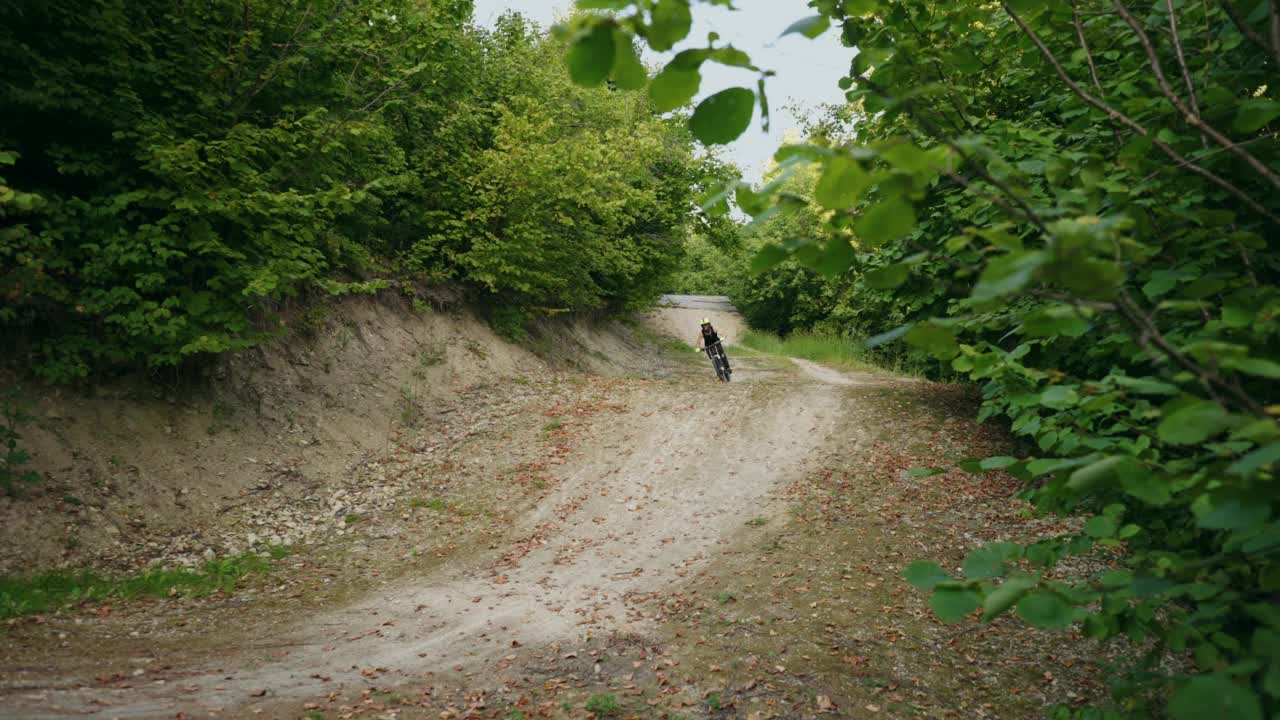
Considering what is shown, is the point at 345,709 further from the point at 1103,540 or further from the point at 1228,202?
the point at 1228,202

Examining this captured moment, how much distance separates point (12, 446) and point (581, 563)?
18.6 ft

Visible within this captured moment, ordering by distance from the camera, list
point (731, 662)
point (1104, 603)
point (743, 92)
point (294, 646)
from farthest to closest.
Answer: point (294, 646), point (731, 662), point (1104, 603), point (743, 92)

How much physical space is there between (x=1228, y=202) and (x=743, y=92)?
253 centimetres

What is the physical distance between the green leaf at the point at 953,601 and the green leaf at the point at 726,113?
103cm

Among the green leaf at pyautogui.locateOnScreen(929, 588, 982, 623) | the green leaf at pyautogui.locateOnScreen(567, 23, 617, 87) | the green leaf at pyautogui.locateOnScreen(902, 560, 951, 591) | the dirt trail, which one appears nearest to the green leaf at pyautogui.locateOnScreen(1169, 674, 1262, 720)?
the green leaf at pyautogui.locateOnScreen(929, 588, 982, 623)

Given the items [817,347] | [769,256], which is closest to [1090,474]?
[769,256]

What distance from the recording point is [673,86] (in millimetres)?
1262

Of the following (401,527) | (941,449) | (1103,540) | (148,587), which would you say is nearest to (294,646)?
(148,587)

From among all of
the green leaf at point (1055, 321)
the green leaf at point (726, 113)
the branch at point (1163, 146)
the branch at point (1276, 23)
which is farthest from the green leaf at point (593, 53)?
the branch at point (1276, 23)

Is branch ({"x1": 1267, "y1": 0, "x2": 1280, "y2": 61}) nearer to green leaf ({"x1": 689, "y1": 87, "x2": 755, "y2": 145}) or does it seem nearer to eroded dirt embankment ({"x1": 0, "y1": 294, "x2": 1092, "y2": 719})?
green leaf ({"x1": 689, "y1": 87, "x2": 755, "y2": 145})

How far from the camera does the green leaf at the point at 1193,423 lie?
1.12m

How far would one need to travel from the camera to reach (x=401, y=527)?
8125 mm

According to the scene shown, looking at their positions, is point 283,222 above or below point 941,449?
above

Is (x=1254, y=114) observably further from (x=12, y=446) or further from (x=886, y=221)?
Answer: (x=12, y=446)
